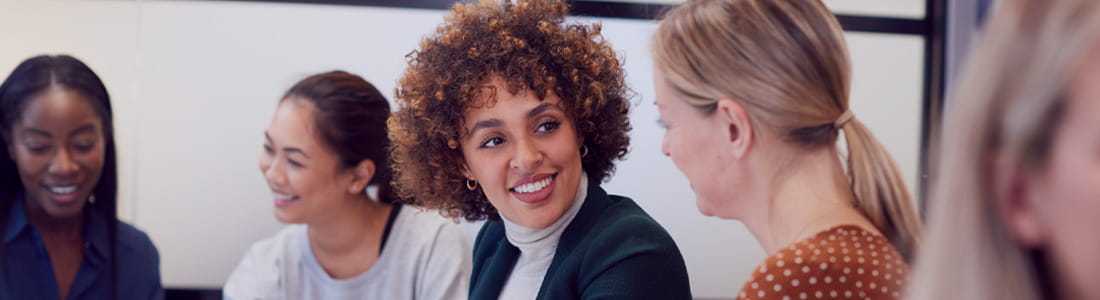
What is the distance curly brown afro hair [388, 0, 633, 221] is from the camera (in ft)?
5.21

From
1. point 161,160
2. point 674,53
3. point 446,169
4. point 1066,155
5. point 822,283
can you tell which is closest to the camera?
point 1066,155

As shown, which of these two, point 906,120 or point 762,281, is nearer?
point 762,281

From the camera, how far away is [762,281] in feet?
3.68

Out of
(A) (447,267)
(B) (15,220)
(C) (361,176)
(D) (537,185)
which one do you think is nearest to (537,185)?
(D) (537,185)

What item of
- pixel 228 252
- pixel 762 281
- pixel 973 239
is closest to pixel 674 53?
pixel 762 281

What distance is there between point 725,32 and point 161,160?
5.33ft

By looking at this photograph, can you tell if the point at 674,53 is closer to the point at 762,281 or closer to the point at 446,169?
the point at 762,281

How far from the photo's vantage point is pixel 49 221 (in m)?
2.09

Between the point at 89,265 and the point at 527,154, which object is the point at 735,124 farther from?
the point at 89,265

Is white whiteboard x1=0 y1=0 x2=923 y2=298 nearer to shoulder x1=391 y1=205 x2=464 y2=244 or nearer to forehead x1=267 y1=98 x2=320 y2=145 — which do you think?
forehead x1=267 y1=98 x2=320 y2=145

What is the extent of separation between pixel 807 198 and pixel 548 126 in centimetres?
52

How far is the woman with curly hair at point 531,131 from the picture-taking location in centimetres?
153

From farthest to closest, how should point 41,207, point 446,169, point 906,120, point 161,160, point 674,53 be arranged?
1. point 906,120
2. point 161,160
3. point 41,207
4. point 446,169
5. point 674,53

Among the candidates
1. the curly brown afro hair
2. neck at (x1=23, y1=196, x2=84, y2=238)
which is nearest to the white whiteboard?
neck at (x1=23, y1=196, x2=84, y2=238)
